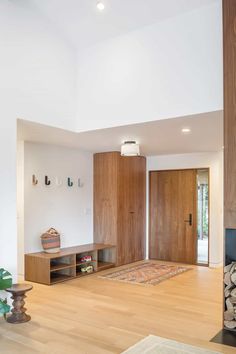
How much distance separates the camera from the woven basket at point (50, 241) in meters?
5.76

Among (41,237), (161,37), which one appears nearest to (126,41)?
(161,37)

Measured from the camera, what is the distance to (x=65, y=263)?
600 cm

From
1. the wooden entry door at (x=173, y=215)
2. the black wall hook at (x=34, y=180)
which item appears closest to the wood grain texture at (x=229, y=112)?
the black wall hook at (x=34, y=180)

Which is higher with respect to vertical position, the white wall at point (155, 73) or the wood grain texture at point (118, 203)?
the white wall at point (155, 73)

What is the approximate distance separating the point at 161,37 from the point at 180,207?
13.4ft

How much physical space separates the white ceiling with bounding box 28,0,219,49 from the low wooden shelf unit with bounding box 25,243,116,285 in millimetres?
3434

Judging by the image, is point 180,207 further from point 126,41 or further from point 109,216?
point 126,41

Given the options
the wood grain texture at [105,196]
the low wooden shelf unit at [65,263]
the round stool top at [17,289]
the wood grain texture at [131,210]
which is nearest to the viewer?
the round stool top at [17,289]

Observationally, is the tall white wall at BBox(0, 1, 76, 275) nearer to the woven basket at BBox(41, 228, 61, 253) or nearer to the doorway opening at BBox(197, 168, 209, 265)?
the woven basket at BBox(41, 228, 61, 253)

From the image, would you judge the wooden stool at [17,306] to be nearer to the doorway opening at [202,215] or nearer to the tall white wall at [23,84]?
the tall white wall at [23,84]

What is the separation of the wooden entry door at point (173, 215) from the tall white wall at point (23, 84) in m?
3.34

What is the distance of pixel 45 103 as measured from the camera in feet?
15.1

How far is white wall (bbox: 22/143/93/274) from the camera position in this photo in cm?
588

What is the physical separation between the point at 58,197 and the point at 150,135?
2.24m
